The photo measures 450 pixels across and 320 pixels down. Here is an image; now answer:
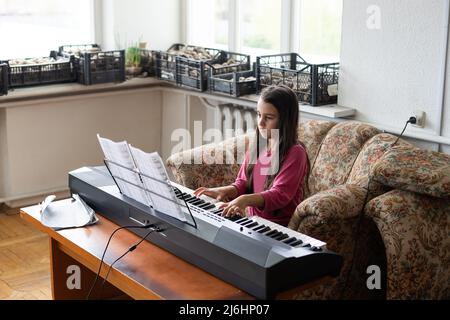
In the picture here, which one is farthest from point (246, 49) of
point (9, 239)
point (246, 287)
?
point (246, 287)

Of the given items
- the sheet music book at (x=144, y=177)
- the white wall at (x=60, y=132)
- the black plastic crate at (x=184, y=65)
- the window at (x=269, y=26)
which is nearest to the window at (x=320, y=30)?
the window at (x=269, y=26)

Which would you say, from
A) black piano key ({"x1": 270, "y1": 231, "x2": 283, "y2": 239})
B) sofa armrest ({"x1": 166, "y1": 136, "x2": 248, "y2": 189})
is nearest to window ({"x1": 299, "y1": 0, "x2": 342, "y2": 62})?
sofa armrest ({"x1": 166, "y1": 136, "x2": 248, "y2": 189})

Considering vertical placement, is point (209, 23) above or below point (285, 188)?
above

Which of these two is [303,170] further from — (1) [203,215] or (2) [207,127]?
(2) [207,127]

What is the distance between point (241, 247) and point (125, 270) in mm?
408

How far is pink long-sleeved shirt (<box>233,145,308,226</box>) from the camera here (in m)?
2.79

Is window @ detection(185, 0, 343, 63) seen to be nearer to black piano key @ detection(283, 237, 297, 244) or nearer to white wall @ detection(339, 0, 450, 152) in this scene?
white wall @ detection(339, 0, 450, 152)

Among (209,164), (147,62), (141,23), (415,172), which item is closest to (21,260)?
(209,164)

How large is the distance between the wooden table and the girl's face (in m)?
0.68

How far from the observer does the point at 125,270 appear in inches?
89.2

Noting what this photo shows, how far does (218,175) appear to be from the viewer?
142 inches

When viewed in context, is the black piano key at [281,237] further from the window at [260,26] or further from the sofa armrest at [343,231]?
the window at [260,26]

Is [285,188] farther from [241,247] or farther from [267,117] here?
[241,247]

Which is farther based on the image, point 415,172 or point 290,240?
point 415,172
